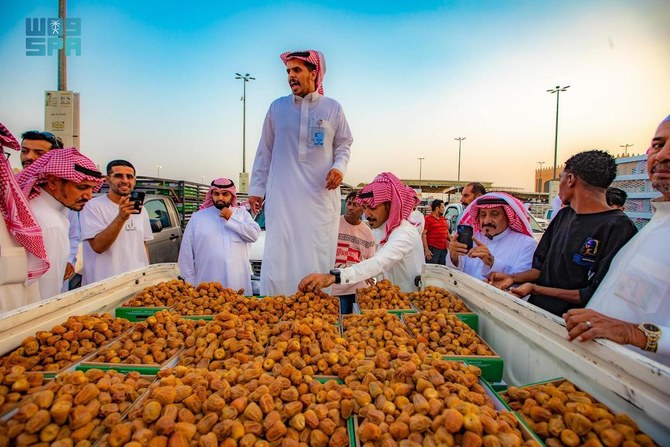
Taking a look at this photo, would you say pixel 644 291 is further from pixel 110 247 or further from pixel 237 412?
pixel 110 247

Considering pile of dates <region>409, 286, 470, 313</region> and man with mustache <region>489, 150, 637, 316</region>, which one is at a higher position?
man with mustache <region>489, 150, 637, 316</region>

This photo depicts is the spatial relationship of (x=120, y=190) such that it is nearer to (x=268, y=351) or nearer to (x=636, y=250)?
(x=268, y=351)

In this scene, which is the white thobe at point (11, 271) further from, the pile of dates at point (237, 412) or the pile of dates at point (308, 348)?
the pile of dates at point (308, 348)

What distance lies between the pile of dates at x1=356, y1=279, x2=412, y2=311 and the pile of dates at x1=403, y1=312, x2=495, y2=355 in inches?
13.9

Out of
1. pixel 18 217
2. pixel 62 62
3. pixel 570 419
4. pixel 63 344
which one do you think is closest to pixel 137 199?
pixel 18 217

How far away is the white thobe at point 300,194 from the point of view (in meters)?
3.29

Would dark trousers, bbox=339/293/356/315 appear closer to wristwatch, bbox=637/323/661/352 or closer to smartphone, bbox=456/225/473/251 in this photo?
smartphone, bbox=456/225/473/251

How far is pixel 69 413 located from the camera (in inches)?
51.2

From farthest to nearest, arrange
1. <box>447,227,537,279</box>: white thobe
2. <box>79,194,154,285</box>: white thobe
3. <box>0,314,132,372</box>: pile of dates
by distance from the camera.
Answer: <box>79,194,154,285</box>: white thobe, <box>447,227,537,279</box>: white thobe, <box>0,314,132,372</box>: pile of dates

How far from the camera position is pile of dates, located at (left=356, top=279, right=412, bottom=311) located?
9.20 feet

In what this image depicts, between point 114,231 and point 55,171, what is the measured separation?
960 mm

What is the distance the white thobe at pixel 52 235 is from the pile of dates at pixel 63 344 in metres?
0.71

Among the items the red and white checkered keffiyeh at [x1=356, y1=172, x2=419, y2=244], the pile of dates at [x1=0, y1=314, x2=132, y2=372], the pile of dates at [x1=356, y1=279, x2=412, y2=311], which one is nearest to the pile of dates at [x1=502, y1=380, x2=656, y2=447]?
the pile of dates at [x1=356, y1=279, x2=412, y2=311]

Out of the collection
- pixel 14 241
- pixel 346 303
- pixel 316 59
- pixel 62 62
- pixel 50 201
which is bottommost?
pixel 346 303
